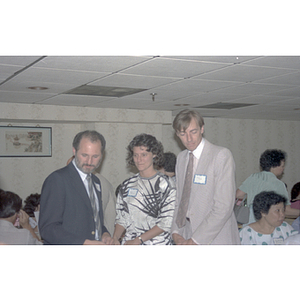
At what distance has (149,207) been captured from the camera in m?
2.15

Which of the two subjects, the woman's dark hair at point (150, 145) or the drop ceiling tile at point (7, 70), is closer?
the woman's dark hair at point (150, 145)

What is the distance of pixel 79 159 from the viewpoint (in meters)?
1.92

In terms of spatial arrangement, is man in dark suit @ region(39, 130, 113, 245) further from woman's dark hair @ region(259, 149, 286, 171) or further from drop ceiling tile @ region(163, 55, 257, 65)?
woman's dark hair @ region(259, 149, 286, 171)

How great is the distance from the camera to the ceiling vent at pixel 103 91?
506 centimetres

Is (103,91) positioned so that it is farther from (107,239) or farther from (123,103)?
(107,239)

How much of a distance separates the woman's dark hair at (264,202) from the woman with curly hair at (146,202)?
1342mm

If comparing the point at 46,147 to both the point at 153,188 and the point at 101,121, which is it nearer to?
the point at 101,121

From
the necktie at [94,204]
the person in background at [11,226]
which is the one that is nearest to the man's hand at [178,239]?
the necktie at [94,204]

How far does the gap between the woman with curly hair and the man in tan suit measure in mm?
117

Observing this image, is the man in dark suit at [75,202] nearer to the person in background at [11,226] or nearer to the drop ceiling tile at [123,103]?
the person in background at [11,226]

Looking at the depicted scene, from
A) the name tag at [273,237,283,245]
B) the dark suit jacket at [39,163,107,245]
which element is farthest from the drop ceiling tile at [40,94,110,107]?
the dark suit jacket at [39,163,107,245]

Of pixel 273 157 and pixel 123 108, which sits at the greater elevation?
pixel 123 108

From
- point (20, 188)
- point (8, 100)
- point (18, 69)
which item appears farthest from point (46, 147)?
point (18, 69)
